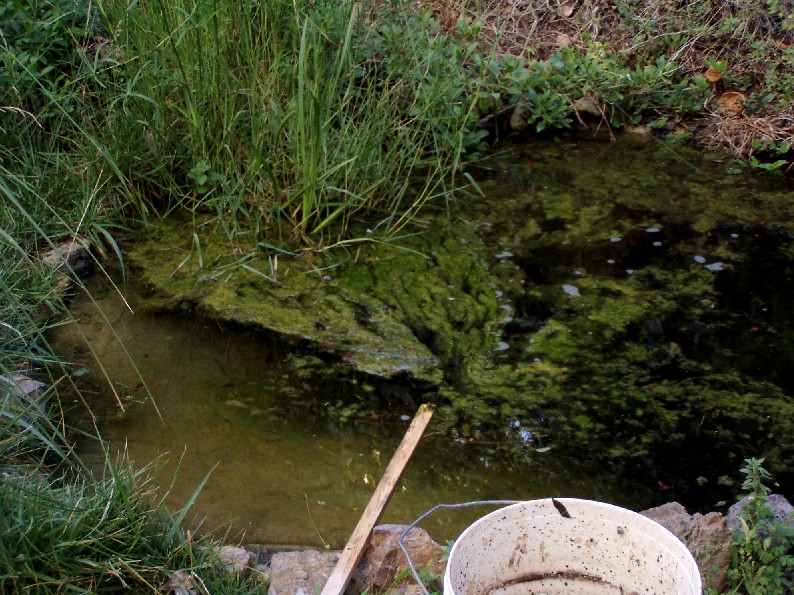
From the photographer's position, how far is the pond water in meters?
2.08

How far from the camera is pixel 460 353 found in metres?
2.55

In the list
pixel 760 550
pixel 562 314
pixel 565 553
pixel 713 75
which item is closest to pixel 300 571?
pixel 565 553

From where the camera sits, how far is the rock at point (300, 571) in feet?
5.35

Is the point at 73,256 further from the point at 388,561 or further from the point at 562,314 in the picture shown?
the point at 388,561

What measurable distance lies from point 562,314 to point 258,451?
3.69 ft

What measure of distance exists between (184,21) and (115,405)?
1291 mm

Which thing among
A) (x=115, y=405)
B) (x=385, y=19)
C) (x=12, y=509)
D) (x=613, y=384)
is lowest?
(x=115, y=405)

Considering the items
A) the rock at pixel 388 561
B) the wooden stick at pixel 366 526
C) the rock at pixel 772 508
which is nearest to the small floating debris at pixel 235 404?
the rock at pixel 388 561

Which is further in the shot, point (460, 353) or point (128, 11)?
point (128, 11)

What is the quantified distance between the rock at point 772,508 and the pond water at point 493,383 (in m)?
0.17

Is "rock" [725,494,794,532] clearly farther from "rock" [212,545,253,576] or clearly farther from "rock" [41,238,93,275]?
"rock" [41,238,93,275]

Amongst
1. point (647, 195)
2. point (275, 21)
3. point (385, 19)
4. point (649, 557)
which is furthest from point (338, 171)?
point (649, 557)

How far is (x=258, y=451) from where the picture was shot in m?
2.20

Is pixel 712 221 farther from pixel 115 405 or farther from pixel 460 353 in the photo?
pixel 115 405
